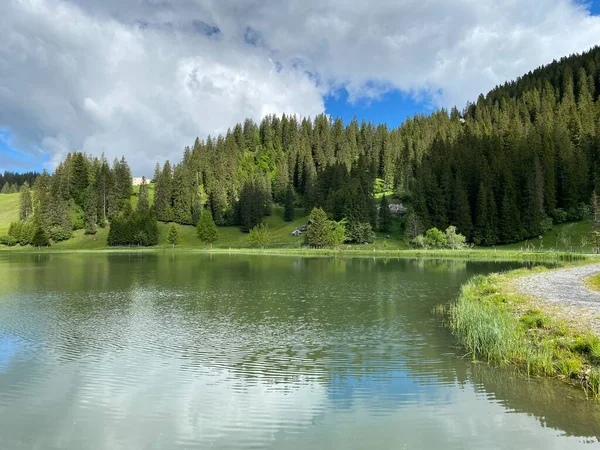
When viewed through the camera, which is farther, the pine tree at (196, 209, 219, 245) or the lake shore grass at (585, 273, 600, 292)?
the pine tree at (196, 209, 219, 245)

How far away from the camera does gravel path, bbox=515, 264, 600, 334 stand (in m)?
22.4

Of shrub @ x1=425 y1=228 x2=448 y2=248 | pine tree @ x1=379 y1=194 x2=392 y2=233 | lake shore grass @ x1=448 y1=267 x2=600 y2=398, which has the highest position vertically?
pine tree @ x1=379 y1=194 x2=392 y2=233

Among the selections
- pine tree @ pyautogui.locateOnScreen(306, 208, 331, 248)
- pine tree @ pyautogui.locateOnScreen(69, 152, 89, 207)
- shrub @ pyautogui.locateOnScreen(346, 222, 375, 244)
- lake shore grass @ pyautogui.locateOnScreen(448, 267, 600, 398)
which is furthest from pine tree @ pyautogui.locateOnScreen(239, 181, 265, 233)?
lake shore grass @ pyautogui.locateOnScreen(448, 267, 600, 398)

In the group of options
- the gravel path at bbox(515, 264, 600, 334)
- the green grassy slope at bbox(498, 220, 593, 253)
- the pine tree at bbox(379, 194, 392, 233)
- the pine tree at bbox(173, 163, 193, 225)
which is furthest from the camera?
the pine tree at bbox(173, 163, 193, 225)

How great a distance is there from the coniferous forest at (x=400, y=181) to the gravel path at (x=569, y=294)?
7494cm

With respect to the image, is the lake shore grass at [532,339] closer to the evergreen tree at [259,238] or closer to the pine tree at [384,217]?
the pine tree at [384,217]

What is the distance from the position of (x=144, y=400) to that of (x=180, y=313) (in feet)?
55.3

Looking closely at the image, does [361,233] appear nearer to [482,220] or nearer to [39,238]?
[482,220]

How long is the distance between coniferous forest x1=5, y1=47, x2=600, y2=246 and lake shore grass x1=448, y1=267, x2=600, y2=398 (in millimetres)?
92345

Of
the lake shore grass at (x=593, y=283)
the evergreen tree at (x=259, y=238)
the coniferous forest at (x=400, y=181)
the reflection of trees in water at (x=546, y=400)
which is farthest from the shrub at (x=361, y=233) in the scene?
the reflection of trees in water at (x=546, y=400)

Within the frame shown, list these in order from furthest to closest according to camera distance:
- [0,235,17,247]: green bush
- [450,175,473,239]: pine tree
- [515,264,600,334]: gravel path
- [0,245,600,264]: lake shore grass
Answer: [0,235,17,247]: green bush → [450,175,473,239]: pine tree → [0,245,600,264]: lake shore grass → [515,264,600,334]: gravel path

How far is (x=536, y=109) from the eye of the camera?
182 metres

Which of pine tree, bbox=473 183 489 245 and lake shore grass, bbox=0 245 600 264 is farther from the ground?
pine tree, bbox=473 183 489 245

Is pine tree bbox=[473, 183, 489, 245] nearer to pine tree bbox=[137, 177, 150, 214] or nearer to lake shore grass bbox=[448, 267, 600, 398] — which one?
lake shore grass bbox=[448, 267, 600, 398]
